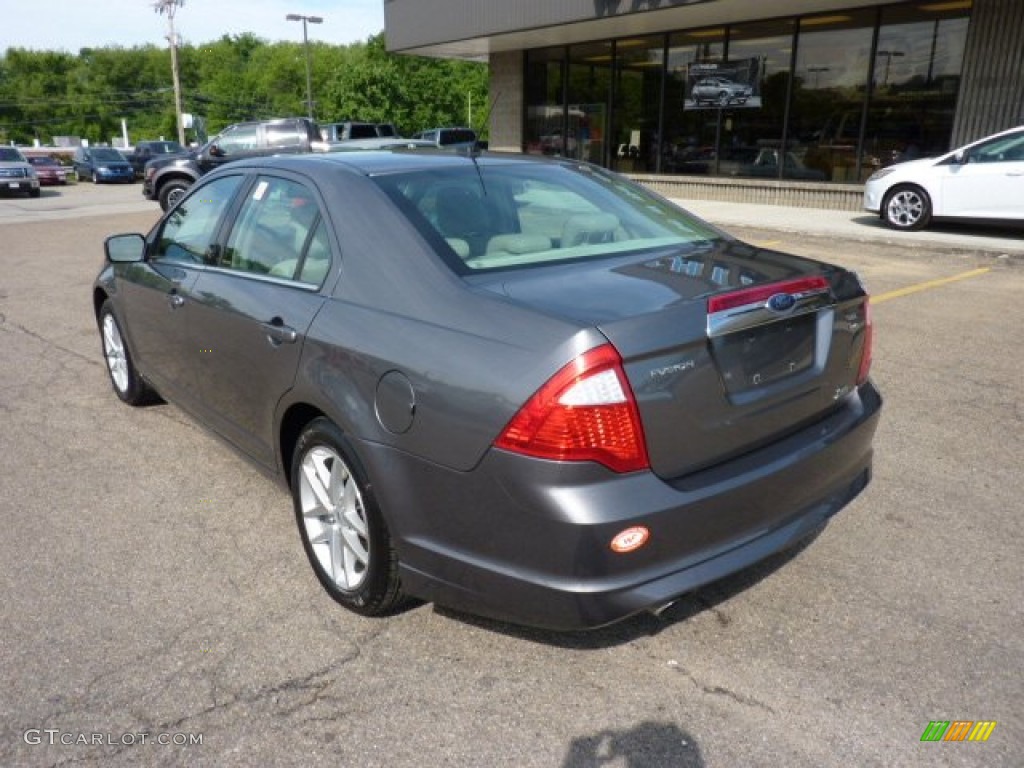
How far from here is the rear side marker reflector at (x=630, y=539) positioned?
217 cm

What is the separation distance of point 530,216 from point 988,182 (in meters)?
10.8

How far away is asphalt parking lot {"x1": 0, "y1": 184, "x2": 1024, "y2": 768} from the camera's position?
2299 millimetres

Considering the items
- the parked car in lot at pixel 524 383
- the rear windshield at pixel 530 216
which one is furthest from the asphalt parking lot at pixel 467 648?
the rear windshield at pixel 530 216

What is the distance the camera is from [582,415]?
2.13 m

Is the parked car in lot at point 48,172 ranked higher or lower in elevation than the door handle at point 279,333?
lower

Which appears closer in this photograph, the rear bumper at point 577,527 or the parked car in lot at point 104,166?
the rear bumper at point 577,527

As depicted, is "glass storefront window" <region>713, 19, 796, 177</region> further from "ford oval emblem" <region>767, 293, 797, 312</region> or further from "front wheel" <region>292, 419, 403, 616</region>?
"front wheel" <region>292, 419, 403, 616</region>

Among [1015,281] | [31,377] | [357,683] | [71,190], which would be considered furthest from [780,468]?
[71,190]

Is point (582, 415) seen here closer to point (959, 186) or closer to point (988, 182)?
point (988, 182)

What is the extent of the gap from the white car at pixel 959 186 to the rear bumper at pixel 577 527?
10824 mm

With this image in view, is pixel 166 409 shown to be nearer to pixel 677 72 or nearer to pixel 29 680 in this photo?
pixel 29 680

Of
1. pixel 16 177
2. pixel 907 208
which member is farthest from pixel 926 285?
pixel 16 177

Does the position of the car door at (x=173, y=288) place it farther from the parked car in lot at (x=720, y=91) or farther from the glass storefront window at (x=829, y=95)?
the parked car in lot at (x=720, y=91)

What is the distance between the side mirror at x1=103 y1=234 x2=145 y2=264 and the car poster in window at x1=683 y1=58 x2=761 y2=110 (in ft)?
51.4
